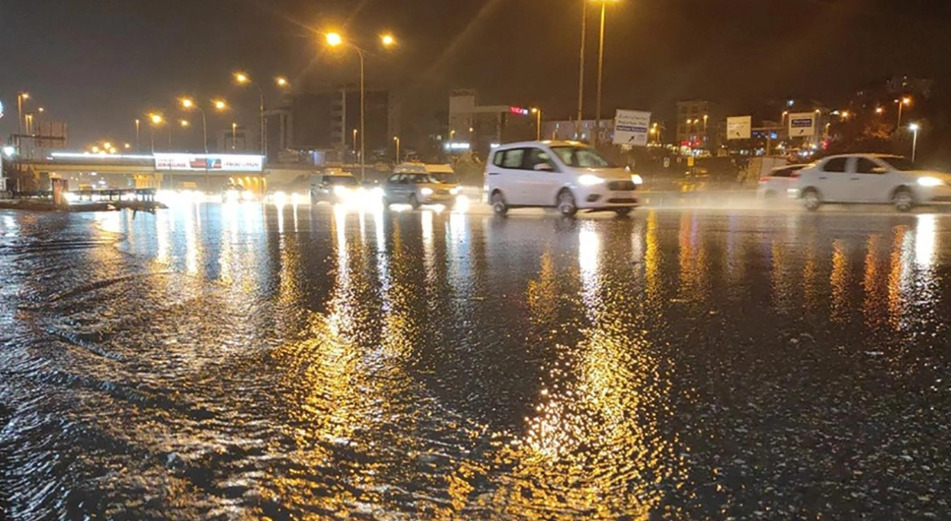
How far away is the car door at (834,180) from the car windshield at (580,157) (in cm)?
649

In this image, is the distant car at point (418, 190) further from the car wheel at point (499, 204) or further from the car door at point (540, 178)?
the car door at point (540, 178)

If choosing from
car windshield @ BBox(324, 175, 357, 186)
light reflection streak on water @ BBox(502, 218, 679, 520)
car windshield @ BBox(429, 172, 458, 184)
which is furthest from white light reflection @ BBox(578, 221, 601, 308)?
car windshield @ BBox(324, 175, 357, 186)

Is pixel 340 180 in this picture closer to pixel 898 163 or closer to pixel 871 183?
pixel 871 183

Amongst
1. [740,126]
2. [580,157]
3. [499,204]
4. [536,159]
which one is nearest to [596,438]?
[580,157]

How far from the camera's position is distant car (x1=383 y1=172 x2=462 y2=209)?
25594mm

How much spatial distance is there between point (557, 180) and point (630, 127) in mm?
14315

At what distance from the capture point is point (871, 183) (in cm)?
1900

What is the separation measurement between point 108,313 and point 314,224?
10.9 meters

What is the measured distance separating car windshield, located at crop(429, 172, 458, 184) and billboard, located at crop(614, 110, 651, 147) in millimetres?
7688

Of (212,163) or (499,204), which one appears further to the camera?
(212,163)

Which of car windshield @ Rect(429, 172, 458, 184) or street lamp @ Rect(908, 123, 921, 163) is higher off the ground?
street lamp @ Rect(908, 123, 921, 163)

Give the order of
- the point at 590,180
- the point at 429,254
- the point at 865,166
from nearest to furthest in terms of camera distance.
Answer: the point at 429,254
the point at 590,180
the point at 865,166

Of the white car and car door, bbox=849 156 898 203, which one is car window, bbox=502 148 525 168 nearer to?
the white car

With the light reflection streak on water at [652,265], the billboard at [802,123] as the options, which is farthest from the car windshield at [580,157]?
the billboard at [802,123]
